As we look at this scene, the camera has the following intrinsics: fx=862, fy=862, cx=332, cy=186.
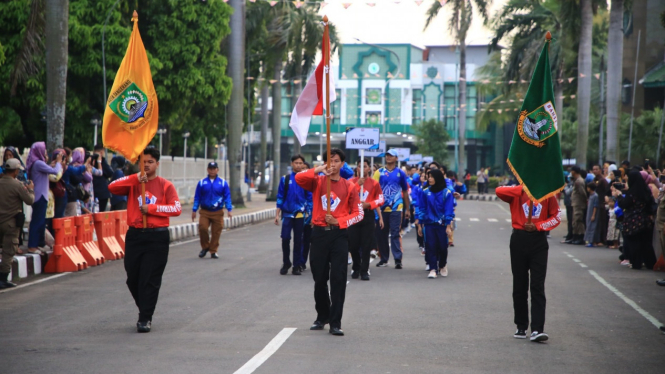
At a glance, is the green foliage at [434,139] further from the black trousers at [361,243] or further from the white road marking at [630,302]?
the black trousers at [361,243]

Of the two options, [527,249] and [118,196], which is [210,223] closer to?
[118,196]

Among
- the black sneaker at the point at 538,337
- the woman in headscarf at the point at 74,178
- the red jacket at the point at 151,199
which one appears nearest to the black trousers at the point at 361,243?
the red jacket at the point at 151,199

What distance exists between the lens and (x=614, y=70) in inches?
1100

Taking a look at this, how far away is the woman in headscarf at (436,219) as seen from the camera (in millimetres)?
13812

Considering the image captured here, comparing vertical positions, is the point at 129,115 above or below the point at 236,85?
below

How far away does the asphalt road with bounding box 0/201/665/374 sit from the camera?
7.27 metres

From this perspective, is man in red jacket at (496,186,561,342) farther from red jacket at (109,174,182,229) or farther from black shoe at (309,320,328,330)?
red jacket at (109,174,182,229)

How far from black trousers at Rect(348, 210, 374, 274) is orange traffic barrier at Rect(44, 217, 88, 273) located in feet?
15.6

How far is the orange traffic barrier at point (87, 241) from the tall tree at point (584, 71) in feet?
71.1

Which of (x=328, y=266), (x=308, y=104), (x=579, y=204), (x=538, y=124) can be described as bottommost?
(x=579, y=204)

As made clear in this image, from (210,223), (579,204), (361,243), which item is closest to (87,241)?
(210,223)

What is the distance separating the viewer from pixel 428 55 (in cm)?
8688

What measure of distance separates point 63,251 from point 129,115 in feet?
17.7

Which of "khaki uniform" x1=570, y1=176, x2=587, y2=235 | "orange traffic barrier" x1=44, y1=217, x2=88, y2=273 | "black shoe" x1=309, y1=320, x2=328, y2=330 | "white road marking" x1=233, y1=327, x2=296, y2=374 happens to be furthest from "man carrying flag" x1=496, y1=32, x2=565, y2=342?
"khaki uniform" x1=570, y1=176, x2=587, y2=235
